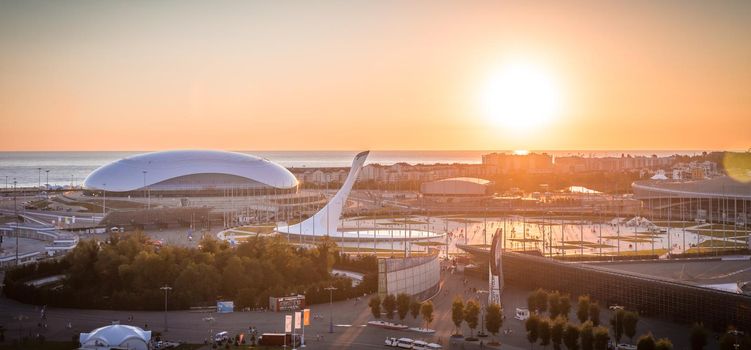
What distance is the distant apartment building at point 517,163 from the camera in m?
135

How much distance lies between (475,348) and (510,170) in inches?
4636

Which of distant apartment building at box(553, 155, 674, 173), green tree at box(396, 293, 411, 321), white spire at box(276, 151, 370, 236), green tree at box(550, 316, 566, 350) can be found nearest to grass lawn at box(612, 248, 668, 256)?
white spire at box(276, 151, 370, 236)

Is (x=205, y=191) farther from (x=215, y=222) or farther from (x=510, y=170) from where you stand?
(x=510, y=170)

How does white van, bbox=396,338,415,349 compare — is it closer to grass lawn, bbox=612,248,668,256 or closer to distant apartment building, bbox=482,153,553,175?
grass lawn, bbox=612,248,668,256

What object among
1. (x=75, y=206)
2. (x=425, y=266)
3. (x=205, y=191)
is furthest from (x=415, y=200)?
(x=425, y=266)

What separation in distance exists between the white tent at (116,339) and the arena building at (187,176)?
4336 cm

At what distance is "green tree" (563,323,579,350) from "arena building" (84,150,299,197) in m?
48.1

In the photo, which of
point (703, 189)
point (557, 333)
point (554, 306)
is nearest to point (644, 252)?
point (554, 306)

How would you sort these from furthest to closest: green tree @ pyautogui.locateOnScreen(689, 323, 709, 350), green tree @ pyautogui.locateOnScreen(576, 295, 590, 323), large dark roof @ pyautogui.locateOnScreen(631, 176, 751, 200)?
1. large dark roof @ pyautogui.locateOnScreen(631, 176, 751, 200)
2. green tree @ pyautogui.locateOnScreen(576, 295, 590, 323)
3. green tree @ pyautogui.locateOnScreen(689, 323, 709, 350)

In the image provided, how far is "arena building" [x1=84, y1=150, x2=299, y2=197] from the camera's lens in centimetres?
6325

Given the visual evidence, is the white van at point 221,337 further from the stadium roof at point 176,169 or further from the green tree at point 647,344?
the stadium roof at point 176,169

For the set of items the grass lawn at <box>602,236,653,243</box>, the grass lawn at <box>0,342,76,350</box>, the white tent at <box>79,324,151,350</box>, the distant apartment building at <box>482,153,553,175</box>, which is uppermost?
the distant apartment building at <box>482,153,553,175</box>

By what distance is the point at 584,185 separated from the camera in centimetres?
11162

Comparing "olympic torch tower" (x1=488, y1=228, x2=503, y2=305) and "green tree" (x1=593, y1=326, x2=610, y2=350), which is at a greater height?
"olympic torch tower" (x1=488, y1=228, x2=503, y2=305)
